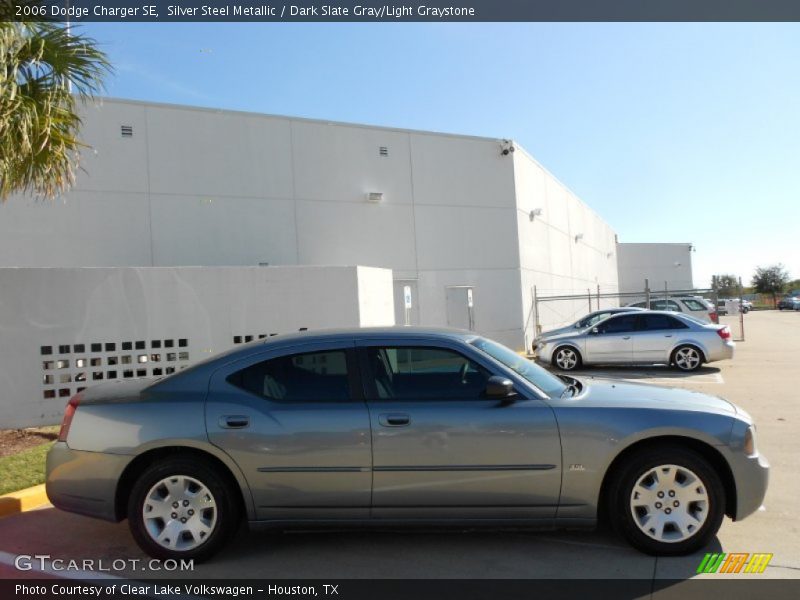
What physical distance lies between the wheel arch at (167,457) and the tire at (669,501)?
2.50 m

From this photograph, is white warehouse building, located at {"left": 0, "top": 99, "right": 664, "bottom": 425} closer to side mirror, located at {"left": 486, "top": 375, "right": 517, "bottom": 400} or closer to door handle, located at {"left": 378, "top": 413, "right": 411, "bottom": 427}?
door handle, located at {"left": 378, "top": 413, "right": 411, "bottom": 427}

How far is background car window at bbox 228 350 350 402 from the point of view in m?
4.32

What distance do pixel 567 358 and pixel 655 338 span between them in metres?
1.97

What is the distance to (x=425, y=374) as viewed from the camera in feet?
14.7

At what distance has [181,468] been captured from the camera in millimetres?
4172

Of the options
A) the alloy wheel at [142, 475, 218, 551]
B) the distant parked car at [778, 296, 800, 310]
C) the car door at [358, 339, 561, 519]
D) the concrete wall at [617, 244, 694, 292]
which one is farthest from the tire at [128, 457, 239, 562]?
the distant parked car at [778, 296, 800, 310]

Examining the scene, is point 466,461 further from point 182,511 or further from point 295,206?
point 295,206

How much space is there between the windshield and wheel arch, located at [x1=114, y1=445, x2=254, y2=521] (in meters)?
1.93

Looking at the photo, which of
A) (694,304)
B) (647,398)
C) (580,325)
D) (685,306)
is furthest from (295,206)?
(694,304)

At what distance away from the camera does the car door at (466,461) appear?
13.3ft

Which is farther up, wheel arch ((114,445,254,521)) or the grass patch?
wheel arch ((114,445,254,521))

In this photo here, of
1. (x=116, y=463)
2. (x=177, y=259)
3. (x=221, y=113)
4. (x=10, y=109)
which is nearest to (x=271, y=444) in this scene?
(x=116, y=463)

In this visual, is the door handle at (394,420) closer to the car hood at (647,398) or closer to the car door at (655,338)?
the car hood at (647,398)

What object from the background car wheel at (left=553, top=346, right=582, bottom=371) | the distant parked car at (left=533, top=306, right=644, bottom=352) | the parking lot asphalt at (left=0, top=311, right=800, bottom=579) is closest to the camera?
the parking lot asphalt at (left=0, top=311, right=800, bottom=579)
